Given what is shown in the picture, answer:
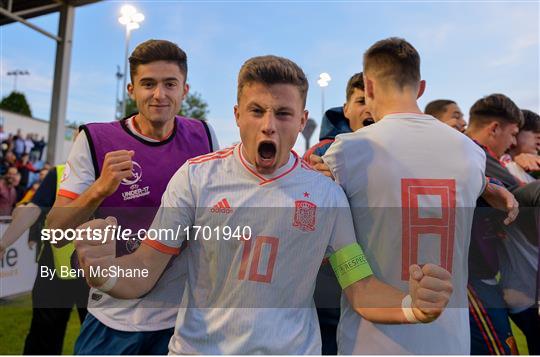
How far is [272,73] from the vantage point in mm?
1758

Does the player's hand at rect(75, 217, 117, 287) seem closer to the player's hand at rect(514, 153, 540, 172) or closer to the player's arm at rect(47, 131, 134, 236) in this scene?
the player's arm at rect(47, 131, 134, 236)

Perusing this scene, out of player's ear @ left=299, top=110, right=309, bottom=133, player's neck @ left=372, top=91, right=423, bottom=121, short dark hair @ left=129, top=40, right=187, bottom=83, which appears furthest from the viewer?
short dark hair @ left=129, top=40, right=187, bottom=83

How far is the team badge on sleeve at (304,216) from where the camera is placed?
173cm

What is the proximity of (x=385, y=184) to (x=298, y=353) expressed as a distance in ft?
2.52

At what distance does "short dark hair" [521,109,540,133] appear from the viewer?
3779 mm

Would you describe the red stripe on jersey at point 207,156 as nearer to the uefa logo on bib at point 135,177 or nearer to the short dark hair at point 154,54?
the uefa logo on bib at point 135,177

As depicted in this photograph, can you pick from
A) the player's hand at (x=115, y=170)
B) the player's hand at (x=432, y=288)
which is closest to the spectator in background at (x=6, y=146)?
the player's hand at (x=115, y=170)

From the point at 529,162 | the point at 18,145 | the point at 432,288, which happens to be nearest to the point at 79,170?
the point at 432,288

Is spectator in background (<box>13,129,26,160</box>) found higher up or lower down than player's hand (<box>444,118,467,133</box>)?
higher up

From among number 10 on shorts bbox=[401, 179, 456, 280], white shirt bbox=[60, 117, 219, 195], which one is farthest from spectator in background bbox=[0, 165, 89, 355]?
number 10 on shorts bbox=[401, 179, 456, 280]

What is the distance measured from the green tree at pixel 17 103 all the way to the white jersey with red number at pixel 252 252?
6168 centimetres

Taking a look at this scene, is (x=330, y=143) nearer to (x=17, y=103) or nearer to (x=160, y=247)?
(x=160, y=247)

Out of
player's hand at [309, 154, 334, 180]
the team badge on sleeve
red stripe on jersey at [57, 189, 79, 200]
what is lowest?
the team badge on sleeve

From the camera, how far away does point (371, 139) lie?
1899 mm
